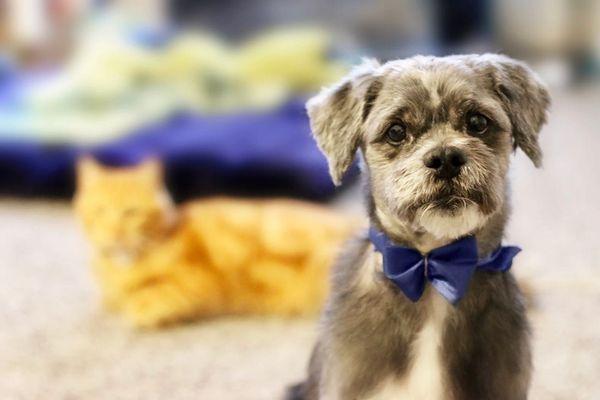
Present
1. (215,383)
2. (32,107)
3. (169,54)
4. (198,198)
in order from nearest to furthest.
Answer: (215,383)
(198,198)
(32,107)
(169,54)

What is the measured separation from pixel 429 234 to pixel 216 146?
1.85m

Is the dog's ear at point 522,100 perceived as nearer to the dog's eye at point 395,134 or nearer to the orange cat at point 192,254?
the dog's eye at point 395,134

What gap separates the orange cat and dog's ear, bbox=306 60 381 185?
32.8 inches

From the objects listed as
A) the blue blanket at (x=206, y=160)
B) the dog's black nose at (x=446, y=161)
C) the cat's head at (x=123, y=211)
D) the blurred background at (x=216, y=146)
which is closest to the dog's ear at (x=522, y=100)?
the dog's black nose at (x=446, y=161)

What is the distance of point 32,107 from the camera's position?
3.61 metres

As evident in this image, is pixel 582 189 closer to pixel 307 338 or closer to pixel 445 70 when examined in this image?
pixel 307 338

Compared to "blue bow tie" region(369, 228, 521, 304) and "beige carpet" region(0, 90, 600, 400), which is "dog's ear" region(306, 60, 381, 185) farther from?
"beige carpet" region(0, 90, 600, 400)

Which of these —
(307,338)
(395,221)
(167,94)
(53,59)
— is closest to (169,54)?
(167,94)

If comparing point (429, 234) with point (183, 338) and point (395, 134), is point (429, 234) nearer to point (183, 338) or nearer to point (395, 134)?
point (395, 134)

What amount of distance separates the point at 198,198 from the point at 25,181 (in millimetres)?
728

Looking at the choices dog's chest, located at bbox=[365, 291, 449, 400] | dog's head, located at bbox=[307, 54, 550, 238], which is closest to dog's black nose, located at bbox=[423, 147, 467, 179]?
dog's head, located at bbox=[307, 54, 550, 238]

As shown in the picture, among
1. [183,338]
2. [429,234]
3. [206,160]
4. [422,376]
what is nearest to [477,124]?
[429,234]

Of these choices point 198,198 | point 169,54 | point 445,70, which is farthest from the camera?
point 169,54

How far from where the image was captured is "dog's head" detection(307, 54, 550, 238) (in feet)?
3.85
